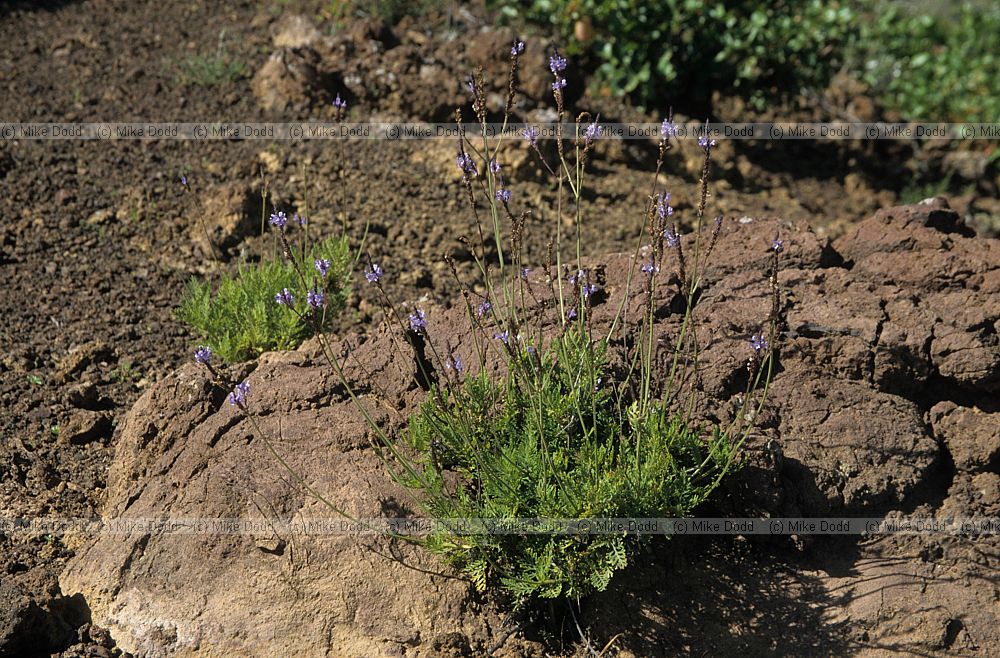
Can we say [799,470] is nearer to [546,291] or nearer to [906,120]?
[546,291]

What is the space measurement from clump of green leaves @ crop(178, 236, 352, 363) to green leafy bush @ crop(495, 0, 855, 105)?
10.1 ft

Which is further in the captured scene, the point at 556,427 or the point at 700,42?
the point at 700,42

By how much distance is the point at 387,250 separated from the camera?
5.29 meters

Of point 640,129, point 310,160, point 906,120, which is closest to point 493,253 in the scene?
point 310,160

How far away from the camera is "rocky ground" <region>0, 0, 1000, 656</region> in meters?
3.55

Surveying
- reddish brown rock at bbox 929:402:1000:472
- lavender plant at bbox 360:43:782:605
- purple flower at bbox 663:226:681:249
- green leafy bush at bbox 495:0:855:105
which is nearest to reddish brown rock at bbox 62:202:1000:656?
reddish brown rock at bbox 929:402:1000:472

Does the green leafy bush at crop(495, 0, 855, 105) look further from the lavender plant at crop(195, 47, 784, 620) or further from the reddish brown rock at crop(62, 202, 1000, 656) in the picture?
the lavender plant at crop(195, 47, 784, 620)

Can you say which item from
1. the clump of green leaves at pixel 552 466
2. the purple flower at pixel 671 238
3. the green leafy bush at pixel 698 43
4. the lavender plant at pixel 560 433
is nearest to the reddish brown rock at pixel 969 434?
the lavender plant at pixel 560 433

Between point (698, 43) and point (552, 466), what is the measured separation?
435 centimetres

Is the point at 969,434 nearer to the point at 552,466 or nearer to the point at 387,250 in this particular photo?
the point at 552,466

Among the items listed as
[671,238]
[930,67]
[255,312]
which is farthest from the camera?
[930,67]

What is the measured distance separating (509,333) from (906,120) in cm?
561

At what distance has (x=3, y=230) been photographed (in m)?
5.15

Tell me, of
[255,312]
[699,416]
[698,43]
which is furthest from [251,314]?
[698,43]
